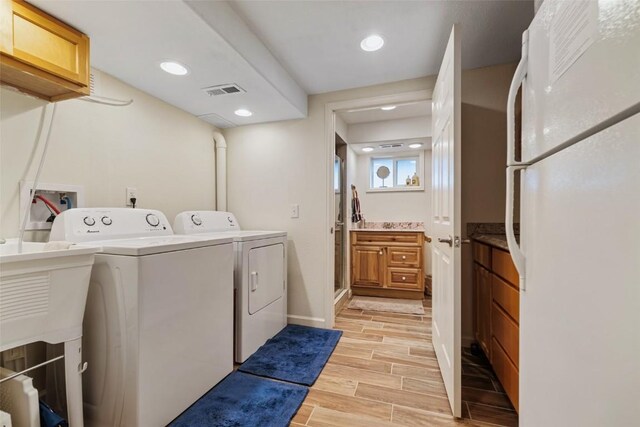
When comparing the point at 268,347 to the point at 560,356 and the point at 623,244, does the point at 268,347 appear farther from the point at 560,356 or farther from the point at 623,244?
the point at 623,244

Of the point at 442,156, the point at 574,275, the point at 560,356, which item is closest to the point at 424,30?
the point at 442,156

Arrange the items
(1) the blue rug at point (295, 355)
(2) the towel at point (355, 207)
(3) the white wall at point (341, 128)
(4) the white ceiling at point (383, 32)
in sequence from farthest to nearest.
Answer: (2) the towel at point (355, 207)
(3) the white wall at point (341, 128)
(1) the blue rug at point (295, 355)
(4) the white ceiling at point (383, 32)

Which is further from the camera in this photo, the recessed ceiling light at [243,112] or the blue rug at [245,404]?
the recessed ceiling light at [243,112]

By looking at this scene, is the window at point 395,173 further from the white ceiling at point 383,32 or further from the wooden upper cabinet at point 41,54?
the wooden upper cabinet at point 41,54

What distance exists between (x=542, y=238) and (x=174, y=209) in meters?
2.40

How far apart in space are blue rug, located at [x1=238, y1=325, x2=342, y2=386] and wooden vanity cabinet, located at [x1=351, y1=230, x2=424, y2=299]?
127cm

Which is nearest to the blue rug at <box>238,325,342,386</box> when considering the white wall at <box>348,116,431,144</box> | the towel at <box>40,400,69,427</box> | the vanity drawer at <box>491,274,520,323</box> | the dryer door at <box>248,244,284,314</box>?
the dryer door at <box>248,244,284,314</box>

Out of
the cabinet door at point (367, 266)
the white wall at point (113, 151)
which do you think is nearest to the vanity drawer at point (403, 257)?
the cabinet door at point (367, 266)

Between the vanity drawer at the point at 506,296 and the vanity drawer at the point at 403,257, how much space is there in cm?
169

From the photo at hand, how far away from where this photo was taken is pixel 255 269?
2018 mm

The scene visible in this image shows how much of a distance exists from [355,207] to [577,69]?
344 centimetres

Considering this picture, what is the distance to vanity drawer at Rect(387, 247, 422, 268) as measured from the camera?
11.0ft

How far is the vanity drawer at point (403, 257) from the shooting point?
3355mm

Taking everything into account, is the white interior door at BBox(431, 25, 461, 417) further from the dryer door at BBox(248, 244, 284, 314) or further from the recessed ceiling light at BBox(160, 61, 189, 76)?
the recessed ceiling light at BBox(160, 61, 189, 76)
